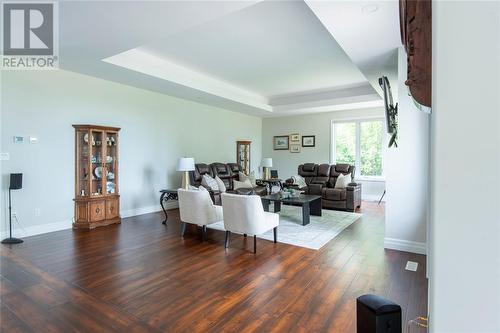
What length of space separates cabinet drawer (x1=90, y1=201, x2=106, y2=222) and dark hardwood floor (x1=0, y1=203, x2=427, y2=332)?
67 cm

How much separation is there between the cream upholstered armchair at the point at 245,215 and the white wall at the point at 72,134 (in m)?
2.97

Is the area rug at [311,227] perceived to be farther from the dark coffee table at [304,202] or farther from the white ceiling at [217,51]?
the white ceiling at [217,51]

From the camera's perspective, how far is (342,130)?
8453mm

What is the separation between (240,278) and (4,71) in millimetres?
A: 4539

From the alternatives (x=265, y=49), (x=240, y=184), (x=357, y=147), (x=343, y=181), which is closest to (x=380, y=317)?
(x=265, y=49)

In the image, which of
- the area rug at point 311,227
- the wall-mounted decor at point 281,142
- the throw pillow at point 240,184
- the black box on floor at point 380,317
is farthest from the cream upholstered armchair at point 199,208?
the wall-mounted decor at point 281,142

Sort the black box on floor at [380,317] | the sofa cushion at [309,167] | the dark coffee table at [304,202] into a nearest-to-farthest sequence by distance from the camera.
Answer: the black box on floor at [380,317] → the dark coffee table at [304,202] → the sofa cushion at [309,167]

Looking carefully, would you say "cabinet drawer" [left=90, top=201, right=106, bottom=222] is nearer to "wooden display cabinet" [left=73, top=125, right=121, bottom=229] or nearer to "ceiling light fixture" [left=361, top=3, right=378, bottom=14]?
"wooden display cabinet" [left=73, top=125, right=121, bottom=229]

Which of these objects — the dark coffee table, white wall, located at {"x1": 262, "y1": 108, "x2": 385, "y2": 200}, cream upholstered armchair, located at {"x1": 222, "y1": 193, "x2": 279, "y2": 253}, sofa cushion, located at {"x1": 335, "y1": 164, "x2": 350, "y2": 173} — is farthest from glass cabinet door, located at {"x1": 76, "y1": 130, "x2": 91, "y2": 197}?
white wall, located at {"x1": 262, "y1": 108, "x2": 385, "y2": 200}

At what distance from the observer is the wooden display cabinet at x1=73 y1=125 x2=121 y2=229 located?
187 inches

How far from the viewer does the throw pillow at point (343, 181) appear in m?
6.54

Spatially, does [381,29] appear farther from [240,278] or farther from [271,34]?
[240,278]

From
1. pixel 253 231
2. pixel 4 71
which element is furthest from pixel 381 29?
pixel 4 71

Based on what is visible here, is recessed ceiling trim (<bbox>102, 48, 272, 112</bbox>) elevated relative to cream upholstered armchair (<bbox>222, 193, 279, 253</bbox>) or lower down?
elevated
